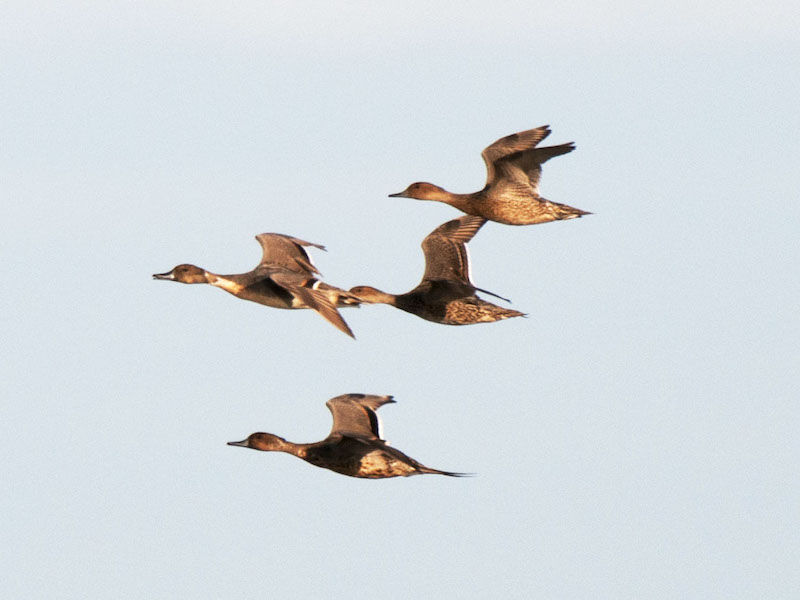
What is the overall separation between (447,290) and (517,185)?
192 centimetres

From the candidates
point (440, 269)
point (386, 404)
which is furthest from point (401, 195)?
point (386, 404)

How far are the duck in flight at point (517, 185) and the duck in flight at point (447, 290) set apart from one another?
1155 millimetres

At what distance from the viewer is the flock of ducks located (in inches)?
914

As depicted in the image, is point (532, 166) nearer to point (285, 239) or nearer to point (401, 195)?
point (401, 195)

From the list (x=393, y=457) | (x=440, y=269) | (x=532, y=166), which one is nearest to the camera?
(x=393, y=457)

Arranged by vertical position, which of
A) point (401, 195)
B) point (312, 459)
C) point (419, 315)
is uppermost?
point (401, 195)

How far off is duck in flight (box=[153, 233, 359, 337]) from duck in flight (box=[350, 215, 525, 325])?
0.93 meters

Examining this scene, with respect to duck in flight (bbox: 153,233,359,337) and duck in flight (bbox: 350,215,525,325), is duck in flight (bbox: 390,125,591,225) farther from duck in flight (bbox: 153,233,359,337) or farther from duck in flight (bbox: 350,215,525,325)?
duck in flight (bbox: 153,233,359,337)

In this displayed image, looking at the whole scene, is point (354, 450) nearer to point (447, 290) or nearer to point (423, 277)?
point (447, 290)

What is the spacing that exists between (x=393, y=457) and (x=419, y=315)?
357 centimetres

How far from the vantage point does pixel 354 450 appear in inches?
880

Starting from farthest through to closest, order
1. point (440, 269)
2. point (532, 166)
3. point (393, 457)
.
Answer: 1. point (440, 269)
2. point (532, 166)
3. point (393, 457)

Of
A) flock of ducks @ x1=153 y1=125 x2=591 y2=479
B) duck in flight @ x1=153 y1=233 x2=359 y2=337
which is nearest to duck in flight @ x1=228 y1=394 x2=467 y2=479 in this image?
flock of ducks @ x1=153 y1=125 x2=591 y2=479

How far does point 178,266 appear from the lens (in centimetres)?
2492
